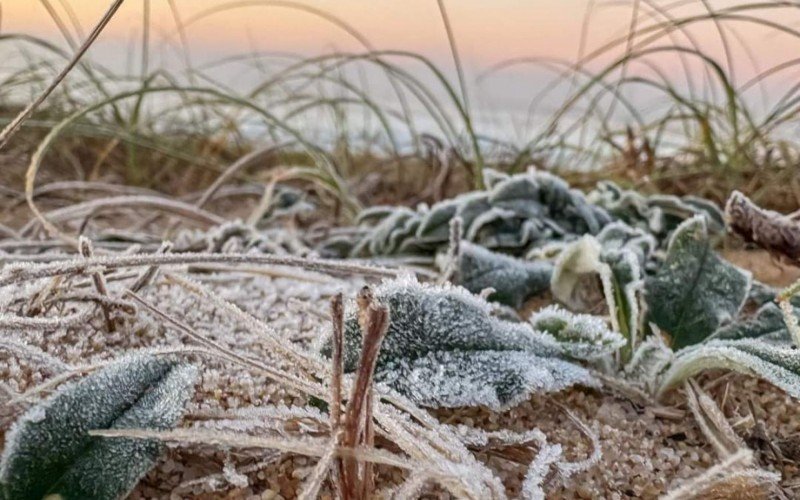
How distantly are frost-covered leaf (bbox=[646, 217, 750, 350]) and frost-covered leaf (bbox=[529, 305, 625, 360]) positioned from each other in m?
0.10

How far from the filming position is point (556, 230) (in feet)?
3.18

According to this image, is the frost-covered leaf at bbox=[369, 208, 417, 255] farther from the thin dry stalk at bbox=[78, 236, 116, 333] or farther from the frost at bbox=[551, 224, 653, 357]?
the thin dry stalk at bbox=[78, 236, 116, 333]

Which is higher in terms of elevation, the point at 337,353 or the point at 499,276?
the point at 337,353

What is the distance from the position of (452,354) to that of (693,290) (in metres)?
0.27

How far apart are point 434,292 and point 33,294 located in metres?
0.27

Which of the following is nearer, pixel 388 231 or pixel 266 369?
pixel 266 369

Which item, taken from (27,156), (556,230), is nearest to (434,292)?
(556,230)

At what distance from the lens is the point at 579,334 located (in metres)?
0.57

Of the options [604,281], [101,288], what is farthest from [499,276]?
[101,288]

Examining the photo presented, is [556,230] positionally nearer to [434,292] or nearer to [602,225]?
[602,225]

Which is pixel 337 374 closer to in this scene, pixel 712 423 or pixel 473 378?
pixel 473 378

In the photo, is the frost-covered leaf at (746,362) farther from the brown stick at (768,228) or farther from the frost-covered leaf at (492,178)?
the frost-covered leaf at (492,178)

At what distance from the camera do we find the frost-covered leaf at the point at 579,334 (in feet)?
1.81

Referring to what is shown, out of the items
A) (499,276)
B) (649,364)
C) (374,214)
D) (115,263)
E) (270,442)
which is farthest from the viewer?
(374,214)
